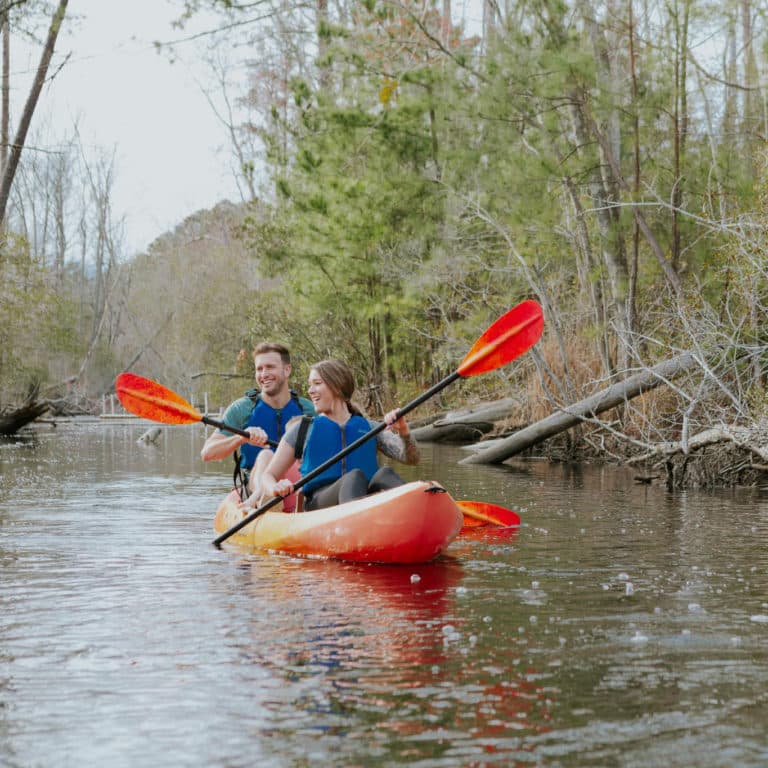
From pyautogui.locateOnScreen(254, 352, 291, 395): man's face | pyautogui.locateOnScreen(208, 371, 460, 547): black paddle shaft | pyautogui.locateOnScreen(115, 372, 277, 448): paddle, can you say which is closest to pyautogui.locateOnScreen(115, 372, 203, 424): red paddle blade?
pyautogui.locateOnScreen(115, 372, 277, 448): paddle

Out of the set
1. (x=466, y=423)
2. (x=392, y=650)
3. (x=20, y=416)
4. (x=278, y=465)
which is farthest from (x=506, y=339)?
(x=20, y=416)

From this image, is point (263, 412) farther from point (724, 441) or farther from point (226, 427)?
Result: point (724, 441)

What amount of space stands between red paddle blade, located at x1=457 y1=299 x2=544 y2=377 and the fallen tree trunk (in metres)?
2.38

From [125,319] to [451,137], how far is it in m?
34.0

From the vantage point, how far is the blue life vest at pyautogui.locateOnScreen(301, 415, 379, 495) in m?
6.25

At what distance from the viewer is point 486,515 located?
739 cm

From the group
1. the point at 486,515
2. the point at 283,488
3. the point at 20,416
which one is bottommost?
the point at 486,515

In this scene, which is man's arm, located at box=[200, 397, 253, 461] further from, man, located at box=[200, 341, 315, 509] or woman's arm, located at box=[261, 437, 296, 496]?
woman's arm, located at box=[261, 437, 296, 496]

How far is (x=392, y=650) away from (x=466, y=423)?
502 inches

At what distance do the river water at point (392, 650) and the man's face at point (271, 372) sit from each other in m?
1.01

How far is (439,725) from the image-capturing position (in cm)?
310

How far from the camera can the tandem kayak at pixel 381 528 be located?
5719mm

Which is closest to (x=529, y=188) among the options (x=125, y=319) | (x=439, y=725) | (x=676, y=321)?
(x=676, y=321)

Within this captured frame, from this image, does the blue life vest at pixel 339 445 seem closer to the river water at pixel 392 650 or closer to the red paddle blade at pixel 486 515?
the river water at pixel 392 650
